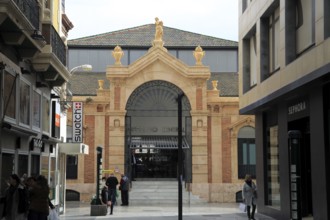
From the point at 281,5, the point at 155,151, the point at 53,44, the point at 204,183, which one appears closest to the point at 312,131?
the point at 281,5

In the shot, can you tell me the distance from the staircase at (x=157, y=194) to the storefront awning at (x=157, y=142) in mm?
2672

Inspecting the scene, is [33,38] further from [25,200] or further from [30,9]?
[25,200]

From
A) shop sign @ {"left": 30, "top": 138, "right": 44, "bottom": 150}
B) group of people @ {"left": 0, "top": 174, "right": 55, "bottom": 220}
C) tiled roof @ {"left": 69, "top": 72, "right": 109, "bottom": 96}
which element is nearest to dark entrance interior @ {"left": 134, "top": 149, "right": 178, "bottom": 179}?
tiled roof @ {"left": 69, "top": 72, "right": 109, "bottom": 96}

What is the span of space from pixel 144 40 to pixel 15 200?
33979 millimetres


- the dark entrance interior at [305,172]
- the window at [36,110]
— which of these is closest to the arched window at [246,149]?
the dark entrance interior at [305,172]

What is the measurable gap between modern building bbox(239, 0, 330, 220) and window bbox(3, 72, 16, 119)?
6.87m

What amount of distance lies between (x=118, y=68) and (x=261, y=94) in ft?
53.8

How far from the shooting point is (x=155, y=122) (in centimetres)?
3878

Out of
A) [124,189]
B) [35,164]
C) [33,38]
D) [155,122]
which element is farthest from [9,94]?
[155,122]

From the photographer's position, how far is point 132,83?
123 feet

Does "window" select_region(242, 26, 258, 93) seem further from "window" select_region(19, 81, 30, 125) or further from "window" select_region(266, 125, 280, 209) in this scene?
"window" select_region(19, 81, 30, 125)

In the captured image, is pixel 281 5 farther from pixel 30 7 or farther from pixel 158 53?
pixel 158 53

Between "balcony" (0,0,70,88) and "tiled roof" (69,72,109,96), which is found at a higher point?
"tiled roof" (69,72,109,96)

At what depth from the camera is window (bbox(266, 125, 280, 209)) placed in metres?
22.0
